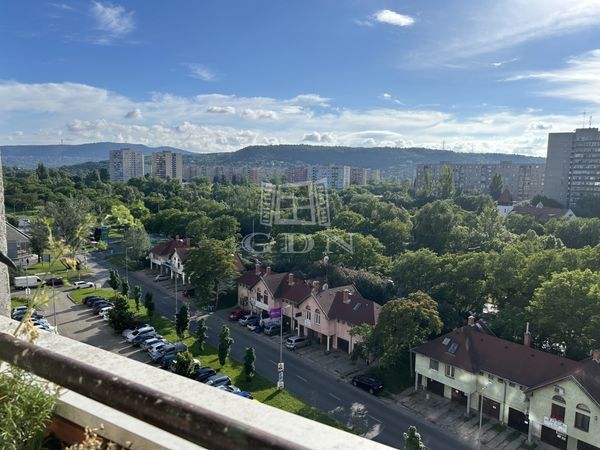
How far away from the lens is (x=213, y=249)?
1891 centimetres

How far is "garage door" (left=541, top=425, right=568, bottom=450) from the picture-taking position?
1059 cm

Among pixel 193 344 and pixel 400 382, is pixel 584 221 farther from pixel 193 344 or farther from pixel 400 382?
pixel 193 344

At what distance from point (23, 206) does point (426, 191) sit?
37.6 m

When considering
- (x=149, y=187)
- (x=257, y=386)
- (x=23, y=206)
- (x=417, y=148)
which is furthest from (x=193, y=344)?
(x=417, y=148)

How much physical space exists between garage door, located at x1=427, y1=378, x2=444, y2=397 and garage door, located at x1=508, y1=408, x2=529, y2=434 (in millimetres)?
1906

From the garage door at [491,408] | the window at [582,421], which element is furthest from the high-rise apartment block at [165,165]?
the window at [582,421]

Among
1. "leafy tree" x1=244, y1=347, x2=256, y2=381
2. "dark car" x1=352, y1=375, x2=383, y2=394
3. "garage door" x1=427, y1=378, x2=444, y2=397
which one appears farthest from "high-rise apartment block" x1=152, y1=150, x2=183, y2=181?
"garage door" x1=427, y1=378, x2=444, y2=397

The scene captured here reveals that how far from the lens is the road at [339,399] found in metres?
11.0

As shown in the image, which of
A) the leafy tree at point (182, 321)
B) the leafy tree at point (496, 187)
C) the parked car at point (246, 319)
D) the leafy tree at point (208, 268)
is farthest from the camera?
the leafy tree at point (496, 187)

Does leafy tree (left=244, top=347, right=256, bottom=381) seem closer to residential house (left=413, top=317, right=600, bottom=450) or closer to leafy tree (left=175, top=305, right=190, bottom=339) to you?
leafy tree (left=175, top=305, right=190, bottom=339)

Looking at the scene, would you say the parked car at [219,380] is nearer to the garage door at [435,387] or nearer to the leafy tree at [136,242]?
the garage door at [435,387]

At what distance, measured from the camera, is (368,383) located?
1303 cm

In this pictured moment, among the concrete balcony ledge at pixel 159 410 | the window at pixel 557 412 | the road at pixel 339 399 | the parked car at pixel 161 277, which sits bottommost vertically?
the road at pixel 339 399

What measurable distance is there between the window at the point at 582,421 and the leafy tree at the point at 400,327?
153 inches
